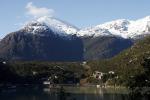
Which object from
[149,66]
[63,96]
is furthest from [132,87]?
[63,96]

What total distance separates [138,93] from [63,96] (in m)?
26.0

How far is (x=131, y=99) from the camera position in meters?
81.8

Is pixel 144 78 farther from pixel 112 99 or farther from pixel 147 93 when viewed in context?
pixel 112 99

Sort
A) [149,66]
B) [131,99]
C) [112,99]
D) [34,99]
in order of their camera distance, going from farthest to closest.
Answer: [34,99] < [112,99] < [149,66] < [131,99]

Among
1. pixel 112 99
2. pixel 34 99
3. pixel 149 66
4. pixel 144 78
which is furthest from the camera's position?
pixel 34 99

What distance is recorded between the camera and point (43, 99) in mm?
197750

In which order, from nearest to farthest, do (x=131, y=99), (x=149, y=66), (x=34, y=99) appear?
(x=131, y=99) → (x=149, y=66) → (x=34, y=99)

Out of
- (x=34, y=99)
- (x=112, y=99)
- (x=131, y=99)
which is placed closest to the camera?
(x=131, y=99)

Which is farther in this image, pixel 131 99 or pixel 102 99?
pixel 102 99

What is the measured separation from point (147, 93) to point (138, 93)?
2.77 metres

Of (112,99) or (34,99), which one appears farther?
(34,99)

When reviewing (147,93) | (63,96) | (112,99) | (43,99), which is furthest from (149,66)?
(43,99)

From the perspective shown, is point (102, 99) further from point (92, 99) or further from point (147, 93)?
point (147, 93)

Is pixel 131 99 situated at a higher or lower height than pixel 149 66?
lower
